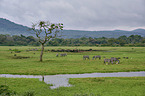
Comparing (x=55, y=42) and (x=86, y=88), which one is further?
(x=55, y=42)

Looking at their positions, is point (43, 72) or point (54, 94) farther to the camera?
point (43, 72)

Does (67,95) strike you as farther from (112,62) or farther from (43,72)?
(112,62)

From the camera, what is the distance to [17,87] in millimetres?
16312

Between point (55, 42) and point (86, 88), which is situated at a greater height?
point (55, 42)

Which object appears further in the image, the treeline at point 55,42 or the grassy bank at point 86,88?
the treeline at point 55,42

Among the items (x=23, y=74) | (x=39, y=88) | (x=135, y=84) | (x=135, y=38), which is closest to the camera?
(x=39, y=88)

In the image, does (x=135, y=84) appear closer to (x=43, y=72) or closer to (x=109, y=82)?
(x=109, y=82)

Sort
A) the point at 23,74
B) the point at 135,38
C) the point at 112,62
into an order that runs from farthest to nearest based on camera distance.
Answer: the point at 135,38 → the point at 112,62 → the point at 23,74

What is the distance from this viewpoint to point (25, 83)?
1795 cm

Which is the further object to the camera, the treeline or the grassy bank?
the treeline

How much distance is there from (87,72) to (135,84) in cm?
859

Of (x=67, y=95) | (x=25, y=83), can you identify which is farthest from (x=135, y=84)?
(x=25, y=83)

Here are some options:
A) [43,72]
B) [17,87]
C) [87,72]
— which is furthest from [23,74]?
[87,72]

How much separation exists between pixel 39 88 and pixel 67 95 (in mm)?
3557
